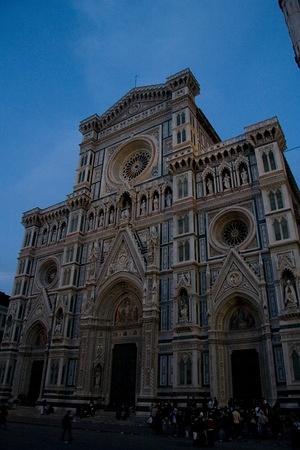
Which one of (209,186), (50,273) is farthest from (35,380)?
(209,186)

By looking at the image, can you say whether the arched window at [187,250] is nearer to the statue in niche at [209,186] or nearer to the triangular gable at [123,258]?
the triangular gable at [123,258]

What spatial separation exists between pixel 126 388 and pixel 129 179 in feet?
54.7

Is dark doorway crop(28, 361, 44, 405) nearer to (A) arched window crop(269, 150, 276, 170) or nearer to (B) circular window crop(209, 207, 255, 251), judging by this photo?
(B) circular window crop(209, 207, 255, 251)

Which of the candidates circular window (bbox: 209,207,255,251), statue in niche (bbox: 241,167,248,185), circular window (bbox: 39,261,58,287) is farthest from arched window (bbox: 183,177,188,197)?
circular window (bbox: 39,261,58,287)

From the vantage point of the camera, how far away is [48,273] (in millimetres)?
33500

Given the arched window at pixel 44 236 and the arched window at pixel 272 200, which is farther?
the arched window at pixel 44 236

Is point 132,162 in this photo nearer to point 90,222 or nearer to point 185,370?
point 90,222

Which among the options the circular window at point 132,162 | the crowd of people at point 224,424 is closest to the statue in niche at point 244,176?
the circular window at point 132,162

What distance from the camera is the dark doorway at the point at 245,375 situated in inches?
760

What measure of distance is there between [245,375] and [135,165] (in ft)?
63.9

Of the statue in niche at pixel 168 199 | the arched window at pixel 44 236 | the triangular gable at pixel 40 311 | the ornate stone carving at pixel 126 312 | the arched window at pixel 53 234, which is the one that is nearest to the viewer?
the ornate stone carving at pixel 126 312

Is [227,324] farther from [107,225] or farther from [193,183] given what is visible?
[107,225]

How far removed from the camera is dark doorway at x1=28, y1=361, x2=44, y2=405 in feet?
94.5

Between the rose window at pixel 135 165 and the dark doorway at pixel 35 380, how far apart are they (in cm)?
1734
